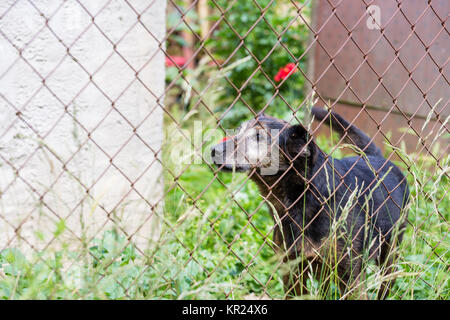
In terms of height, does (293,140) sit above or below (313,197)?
above

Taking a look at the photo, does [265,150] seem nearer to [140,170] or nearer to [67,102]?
[140,170]

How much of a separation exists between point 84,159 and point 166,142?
1.53 m

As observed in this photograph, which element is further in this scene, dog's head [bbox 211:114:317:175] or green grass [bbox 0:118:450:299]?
dog's head [bbox 211:114:317:175]

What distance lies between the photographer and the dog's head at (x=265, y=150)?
2.78m

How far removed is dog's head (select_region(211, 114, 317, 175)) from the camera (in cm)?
278

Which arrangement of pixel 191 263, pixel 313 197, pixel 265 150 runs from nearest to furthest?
1. pixel 191 263
2. pixel 313 197
3. pixel 265 150

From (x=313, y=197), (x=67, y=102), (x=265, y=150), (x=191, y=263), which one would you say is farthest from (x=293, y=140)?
(x=67, y=102)

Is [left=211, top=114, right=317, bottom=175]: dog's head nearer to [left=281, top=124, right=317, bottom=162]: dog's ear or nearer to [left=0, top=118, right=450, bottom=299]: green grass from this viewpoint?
[left=281, top=124, right=317, bottom=162]: dog's ear

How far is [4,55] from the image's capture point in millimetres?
2666

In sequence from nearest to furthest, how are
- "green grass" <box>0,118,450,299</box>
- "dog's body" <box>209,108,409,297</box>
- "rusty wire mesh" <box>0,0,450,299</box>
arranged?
"green grass" <box>0,118,450,299</box>, "rusty wire mesh" <box>0,0,450,299</box>, "dog's body" <box>209,108,409,297</box>

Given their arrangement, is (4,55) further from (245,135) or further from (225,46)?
(225,46)

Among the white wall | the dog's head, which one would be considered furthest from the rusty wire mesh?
the dog's head

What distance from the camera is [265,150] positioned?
294cm
